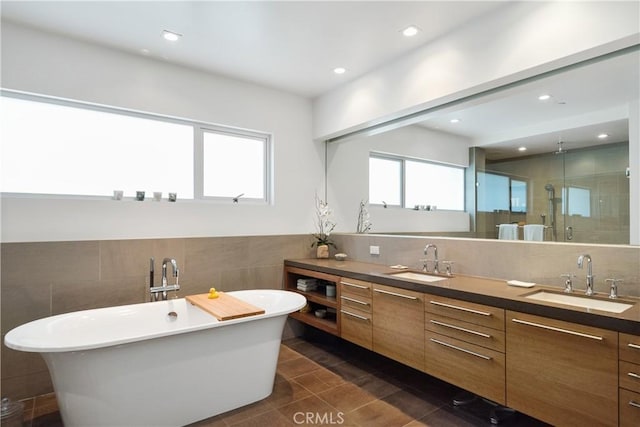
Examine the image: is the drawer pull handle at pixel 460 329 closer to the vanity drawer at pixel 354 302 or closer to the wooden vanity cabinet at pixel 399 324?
the wooden vanity cabinet at pixel 399 324

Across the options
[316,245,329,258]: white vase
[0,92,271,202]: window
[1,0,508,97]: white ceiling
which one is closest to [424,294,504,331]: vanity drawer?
[316,245,329,258]: white vase

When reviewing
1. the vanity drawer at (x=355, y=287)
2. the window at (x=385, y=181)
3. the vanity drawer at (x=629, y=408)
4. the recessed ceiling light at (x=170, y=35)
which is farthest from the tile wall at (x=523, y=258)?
the recessed ceiling light at (x=170, y=35)

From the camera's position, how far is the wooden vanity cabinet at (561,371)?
1603mm

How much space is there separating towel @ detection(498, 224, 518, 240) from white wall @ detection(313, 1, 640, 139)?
3.48 feet

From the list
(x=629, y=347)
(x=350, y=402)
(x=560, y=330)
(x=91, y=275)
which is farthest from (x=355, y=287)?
(x=91, y=275)

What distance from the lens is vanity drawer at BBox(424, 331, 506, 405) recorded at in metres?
2.00

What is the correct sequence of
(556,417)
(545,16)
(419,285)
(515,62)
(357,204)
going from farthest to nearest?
(357,204) < (419,285) < (515,62) < (545,16) < (556,417)

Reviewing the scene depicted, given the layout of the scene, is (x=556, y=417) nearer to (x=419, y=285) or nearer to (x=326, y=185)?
(x=419, y=285)

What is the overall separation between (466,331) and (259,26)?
8.38 ft

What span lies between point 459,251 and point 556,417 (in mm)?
1320

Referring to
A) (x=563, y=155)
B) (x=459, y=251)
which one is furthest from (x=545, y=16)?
(x=459, y=251)

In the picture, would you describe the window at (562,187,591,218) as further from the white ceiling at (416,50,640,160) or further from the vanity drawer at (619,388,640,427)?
the vanity drawer at (619,388,640,427)

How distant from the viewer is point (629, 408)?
5.07ft

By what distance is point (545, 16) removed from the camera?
2084mm
